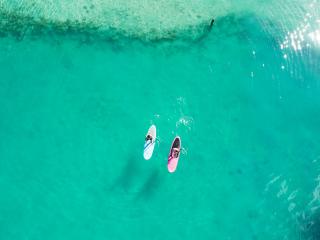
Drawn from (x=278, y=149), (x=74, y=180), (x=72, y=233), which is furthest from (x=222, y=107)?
(x=72, y=233)

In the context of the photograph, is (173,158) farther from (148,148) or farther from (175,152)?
(148,148)

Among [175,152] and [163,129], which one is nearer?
[175,152]

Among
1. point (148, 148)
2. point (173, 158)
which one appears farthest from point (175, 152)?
point (148, 148)

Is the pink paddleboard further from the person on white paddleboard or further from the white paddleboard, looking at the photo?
the white paddleboard

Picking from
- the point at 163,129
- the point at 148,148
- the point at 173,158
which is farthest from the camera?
the point at 163,129

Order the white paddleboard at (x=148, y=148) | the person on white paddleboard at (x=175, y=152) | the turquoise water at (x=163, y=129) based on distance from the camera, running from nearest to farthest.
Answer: the turquoise water at (x=163, y=129) → the person on white paddleboard at (x=175, y=152) → the white paddleboard at (x=148, y=148)

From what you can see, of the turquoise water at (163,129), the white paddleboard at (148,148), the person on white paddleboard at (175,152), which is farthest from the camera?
the white paddleboard at (148,148)

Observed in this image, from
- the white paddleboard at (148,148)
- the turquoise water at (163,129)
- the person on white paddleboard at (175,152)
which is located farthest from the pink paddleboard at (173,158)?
the white paddleboard at (148,148)

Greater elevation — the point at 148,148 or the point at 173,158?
the point at 148,148

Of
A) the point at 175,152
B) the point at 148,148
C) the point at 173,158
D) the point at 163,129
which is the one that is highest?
the point at 163,129

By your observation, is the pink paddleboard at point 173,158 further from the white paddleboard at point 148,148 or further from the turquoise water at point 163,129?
the white paddleboard at point 148,148
